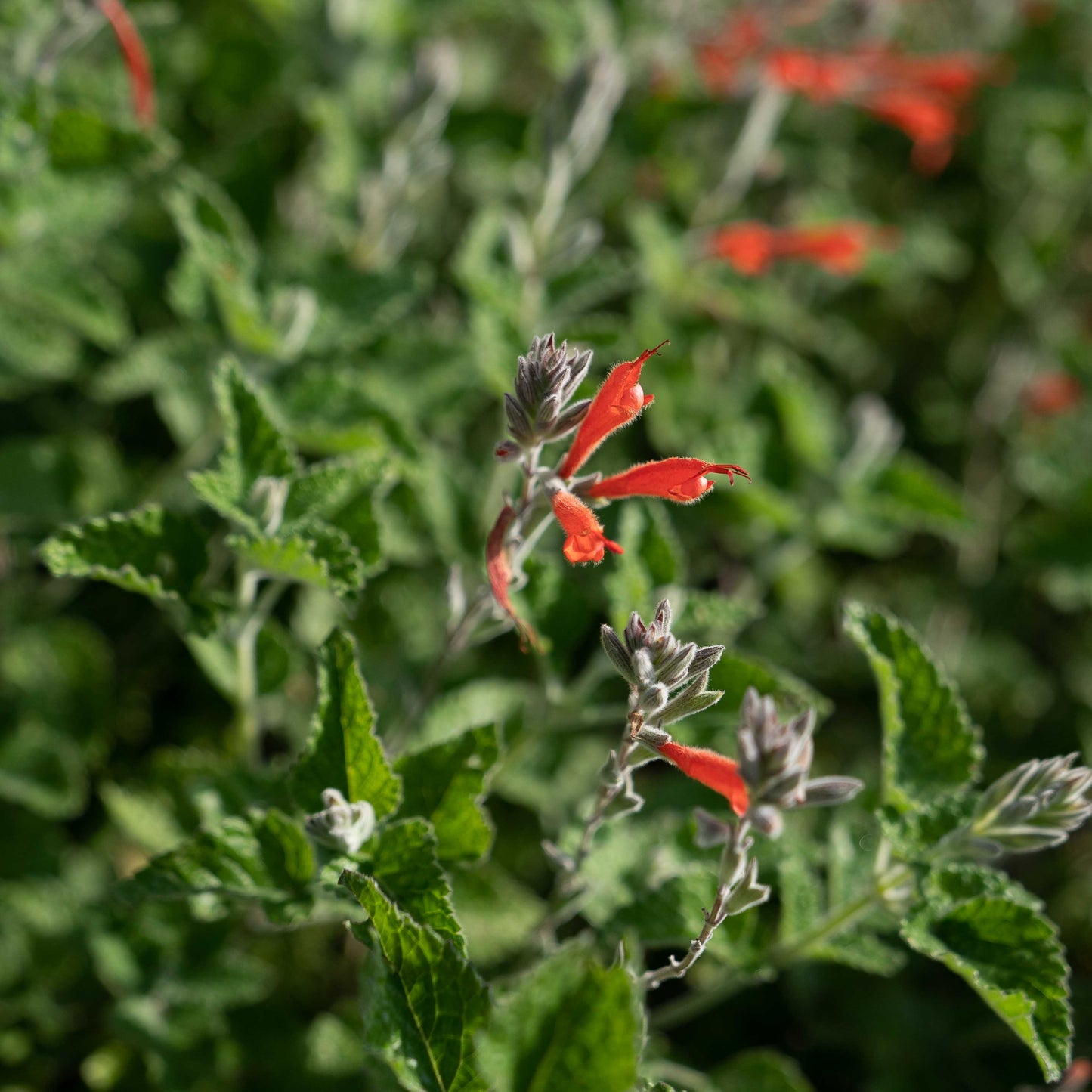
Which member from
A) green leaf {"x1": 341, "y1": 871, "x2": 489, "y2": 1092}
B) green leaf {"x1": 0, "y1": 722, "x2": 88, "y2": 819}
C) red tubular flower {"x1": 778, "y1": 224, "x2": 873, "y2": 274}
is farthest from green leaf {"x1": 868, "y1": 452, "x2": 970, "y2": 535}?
green leaf {"x1": 0, "y1": 722, "x2": 88, "y2": 819}

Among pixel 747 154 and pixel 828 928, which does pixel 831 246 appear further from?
pixel 828 928

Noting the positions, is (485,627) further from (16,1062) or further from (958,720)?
(16,1062)

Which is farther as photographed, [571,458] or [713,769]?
[571,458]

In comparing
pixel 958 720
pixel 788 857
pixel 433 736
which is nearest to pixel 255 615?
pixel 433 736

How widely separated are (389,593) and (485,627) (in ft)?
3.05

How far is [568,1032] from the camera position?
1.19m

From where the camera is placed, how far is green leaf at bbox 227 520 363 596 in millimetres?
1678

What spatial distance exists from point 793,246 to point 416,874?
7.44 ft

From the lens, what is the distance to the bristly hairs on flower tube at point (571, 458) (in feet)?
4.43

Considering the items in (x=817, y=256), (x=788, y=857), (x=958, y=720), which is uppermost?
(x=817, y=256)

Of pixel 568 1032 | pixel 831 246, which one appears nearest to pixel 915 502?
pixel 831 246

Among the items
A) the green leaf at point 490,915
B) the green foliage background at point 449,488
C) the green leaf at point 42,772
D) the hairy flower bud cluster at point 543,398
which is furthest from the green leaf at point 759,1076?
the green leaf at point 42,772

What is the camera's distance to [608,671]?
6.88 ft

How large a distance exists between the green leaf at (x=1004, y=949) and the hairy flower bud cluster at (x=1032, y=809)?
2.5 inches
